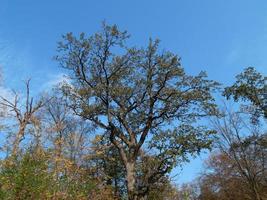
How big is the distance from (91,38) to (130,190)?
9023 millimetres

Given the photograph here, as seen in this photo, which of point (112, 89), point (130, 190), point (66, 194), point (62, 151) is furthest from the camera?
point (112, 89)

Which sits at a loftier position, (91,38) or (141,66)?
(91,38)

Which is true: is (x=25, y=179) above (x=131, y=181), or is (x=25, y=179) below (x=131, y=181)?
below

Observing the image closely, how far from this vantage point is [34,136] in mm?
24875

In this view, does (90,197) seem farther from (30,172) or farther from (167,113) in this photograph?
(167,113)

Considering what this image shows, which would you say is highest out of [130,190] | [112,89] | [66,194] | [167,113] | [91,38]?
[91,38]

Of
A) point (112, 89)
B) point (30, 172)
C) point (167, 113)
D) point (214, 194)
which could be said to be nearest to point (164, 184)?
point (167, 113)

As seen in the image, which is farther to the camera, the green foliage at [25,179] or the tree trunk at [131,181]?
the tree trunk at [131,181]

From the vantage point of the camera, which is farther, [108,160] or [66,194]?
[108,160]

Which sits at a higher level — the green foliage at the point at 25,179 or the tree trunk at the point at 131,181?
the tree trunk at the point at 131,181

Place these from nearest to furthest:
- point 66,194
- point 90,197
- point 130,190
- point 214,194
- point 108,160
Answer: point 66,194, point 90,197, point 130,190, point 108,160, point 214,194

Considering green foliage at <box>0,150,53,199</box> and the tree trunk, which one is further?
the tree trunk

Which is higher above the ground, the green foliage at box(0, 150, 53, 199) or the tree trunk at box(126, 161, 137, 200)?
the tree trunk at box(126, 161, 137, 200)

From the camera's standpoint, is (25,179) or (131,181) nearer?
(25,179)
